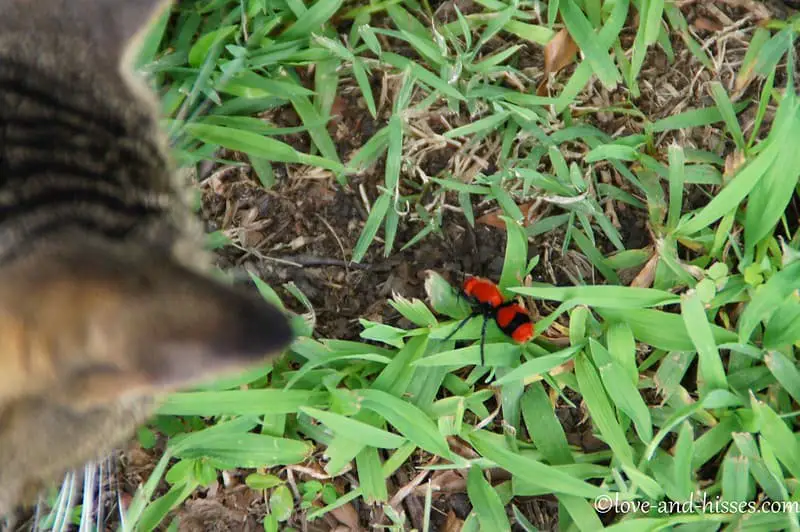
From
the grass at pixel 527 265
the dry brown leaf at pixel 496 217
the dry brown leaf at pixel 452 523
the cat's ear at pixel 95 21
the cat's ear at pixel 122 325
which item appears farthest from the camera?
the dry brown leaf at pixel 496 217

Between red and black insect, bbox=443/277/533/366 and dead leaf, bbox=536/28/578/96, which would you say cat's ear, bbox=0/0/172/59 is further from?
dead leaf, bbox=536/28/578/96

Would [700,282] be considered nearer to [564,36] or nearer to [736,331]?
[736,331]

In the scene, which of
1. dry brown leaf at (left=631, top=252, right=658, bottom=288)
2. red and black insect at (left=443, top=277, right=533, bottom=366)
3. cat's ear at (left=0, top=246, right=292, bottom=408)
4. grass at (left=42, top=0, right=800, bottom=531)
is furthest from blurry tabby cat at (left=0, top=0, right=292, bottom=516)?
dry brown leaf at (left=631, top=252, right=658, bottom=288)

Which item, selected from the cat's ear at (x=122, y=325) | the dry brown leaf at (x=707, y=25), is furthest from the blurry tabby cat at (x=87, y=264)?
the dry brown leaf at (x=707, y=25)

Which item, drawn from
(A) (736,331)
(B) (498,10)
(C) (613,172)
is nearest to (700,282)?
(A) (736,331)

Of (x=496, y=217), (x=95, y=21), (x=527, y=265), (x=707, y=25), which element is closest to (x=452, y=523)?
(x=527, y=265)

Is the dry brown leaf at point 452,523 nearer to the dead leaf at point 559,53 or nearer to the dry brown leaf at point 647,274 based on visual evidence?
the dry brown leaf at point 647,274
